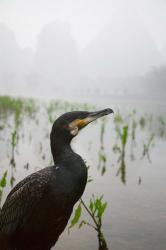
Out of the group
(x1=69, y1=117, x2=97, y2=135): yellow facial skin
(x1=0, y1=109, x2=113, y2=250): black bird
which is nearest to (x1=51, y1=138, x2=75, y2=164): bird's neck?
(x1=0, y1=109, x2=113, y2=250): black bird

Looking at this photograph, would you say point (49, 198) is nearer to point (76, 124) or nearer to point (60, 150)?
point (60, 150)

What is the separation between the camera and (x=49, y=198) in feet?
8.51

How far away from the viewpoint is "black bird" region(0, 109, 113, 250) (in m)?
2.59

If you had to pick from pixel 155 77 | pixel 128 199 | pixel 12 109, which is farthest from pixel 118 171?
pixel 155 77

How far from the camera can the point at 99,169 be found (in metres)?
6.09

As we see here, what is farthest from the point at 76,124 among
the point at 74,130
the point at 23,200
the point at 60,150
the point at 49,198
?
the point at 23,200

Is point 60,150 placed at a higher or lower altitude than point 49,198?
higher

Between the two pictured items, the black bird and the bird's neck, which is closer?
the black bird

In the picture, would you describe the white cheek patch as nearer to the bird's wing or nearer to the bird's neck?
the bird's neck

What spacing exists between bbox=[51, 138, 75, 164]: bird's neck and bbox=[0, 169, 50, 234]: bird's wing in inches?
5.3

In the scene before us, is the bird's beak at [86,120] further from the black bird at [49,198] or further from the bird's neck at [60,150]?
the bird's neck at [60,150]

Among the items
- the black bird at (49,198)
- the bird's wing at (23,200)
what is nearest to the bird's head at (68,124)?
the black bird at (49,198)

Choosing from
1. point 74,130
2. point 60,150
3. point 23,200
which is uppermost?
point 74,130

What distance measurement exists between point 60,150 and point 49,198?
1.22ft
